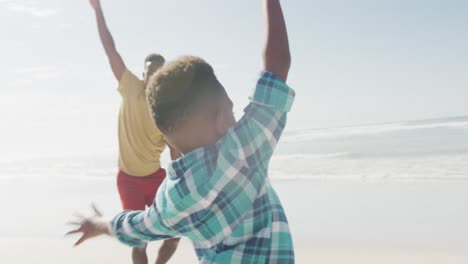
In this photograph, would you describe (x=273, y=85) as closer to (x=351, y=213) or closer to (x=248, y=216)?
(x=248, y=216)

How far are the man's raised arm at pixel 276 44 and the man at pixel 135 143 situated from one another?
3.03 m

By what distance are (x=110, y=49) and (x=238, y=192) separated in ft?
10.8

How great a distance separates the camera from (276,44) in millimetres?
1547

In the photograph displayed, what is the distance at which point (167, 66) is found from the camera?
1486 millimetres

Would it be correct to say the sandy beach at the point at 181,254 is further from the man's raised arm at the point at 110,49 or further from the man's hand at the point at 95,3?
the man's hand at the point at 95,3

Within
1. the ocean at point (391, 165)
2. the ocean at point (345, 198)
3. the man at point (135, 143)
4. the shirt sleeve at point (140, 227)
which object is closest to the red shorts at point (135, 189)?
the man at point (135, 143)

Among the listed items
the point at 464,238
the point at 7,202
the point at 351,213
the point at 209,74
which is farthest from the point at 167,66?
the point at 7,202

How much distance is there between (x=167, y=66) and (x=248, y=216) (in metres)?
0.45

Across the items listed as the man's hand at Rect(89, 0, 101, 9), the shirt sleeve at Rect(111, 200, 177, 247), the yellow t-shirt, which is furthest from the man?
the shirt sleeve at Rect(111, 200, 177, 247)

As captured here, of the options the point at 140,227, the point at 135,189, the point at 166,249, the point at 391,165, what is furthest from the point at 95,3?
the point at 391,165

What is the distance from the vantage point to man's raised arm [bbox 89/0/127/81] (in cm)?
443

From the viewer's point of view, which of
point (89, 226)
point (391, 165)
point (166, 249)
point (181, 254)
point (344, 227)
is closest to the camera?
point (89, 226)

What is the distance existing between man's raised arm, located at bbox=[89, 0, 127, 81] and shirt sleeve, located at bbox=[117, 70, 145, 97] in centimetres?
5

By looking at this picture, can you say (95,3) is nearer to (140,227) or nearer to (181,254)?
(140,227)
